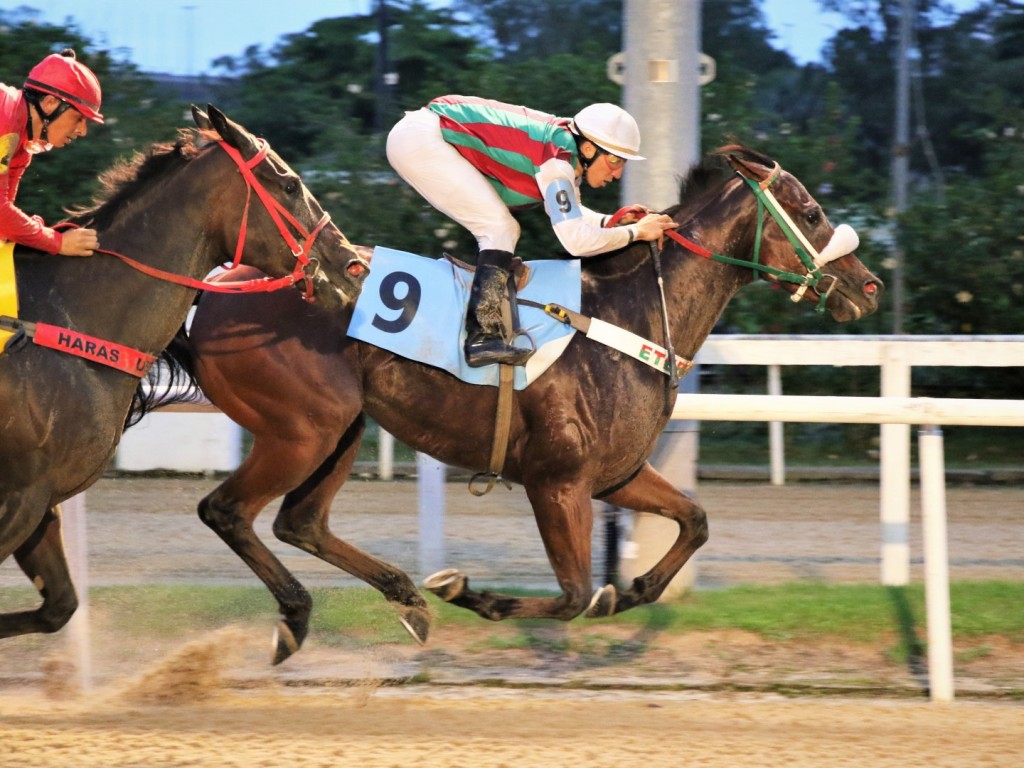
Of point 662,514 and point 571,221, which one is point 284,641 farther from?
point 571,221

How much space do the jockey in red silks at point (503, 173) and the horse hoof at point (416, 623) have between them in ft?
3.16

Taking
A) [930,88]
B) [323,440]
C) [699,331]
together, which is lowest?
[323,440]

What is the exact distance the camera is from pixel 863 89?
12.4 meters

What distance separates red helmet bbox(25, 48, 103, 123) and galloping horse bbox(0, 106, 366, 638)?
31cm

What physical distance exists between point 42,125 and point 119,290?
1.74 ft

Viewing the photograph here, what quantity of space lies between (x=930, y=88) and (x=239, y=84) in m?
6.14

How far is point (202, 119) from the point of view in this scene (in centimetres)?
439

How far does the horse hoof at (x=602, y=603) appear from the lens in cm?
488

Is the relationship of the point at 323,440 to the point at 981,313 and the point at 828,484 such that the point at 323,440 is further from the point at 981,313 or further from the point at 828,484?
the point at 981,313

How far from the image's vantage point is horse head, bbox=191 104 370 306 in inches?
172

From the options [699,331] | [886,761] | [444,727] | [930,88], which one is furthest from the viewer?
[930,88]

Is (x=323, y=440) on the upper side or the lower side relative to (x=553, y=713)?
upper

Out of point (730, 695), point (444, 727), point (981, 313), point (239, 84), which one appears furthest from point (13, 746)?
point (239, 84)

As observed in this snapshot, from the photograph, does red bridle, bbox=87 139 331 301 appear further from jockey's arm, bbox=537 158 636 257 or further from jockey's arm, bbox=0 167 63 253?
jockey's arm, bbox=537 158 636 257
